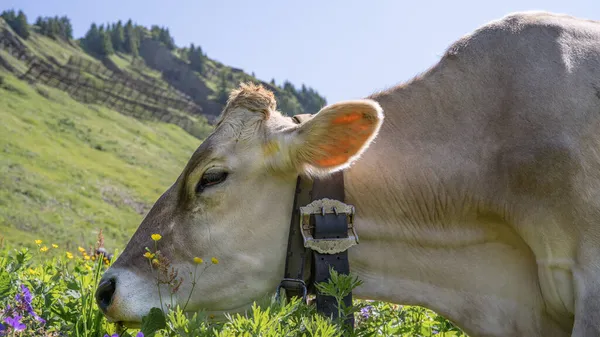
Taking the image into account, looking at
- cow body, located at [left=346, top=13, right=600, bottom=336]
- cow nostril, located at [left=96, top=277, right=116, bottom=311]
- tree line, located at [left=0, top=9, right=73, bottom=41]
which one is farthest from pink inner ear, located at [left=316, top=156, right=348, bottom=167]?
tree line, located at [left=0, top=9, right=73, bottom=41]

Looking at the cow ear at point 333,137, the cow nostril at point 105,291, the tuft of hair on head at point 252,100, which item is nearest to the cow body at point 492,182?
the cow ear at point 333,137

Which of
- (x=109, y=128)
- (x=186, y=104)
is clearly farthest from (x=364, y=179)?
(x=186, y=104)

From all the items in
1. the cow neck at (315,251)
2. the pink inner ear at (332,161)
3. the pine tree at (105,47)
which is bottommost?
the cow neck at (315,251)

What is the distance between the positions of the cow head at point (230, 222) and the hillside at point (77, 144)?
37.1 ft

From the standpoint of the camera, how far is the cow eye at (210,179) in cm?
421

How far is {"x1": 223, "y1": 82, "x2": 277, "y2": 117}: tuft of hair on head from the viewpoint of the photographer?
14.5ft

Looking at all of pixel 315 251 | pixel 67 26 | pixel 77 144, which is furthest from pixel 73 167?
pixel 67 26

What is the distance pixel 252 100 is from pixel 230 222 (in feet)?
2.82

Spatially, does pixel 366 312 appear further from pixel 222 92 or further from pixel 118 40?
pixel 118 40

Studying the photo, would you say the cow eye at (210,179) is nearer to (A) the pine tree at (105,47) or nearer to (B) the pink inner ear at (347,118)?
(B) the pink inner ear at (347,118)

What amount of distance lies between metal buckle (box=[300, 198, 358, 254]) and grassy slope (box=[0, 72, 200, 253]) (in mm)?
28502

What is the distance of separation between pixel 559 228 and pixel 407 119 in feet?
3.86

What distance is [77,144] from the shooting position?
78.6 m

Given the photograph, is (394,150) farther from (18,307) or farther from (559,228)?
(18,307)
